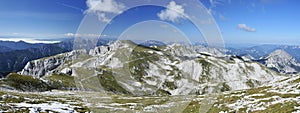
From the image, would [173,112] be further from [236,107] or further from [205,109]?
[236,107]

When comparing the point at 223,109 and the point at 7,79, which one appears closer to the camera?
the point at 223,109

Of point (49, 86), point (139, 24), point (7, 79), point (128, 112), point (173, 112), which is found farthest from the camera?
point (49, 86)

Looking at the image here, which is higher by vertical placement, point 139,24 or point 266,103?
point 139,24

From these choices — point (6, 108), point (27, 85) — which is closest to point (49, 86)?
point (27, 85)

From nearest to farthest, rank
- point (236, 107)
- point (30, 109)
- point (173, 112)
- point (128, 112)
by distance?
point (30, 109)
point (236, 107)
point (173, 112)
point (128, 112)

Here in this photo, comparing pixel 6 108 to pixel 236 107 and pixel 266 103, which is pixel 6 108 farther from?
pixel 266 103

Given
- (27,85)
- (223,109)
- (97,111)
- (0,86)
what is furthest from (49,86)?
(223,109)

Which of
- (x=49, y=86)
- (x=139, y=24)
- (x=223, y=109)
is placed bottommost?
(x=49, y=86)

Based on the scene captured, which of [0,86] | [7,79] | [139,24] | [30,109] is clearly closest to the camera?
[139,24]

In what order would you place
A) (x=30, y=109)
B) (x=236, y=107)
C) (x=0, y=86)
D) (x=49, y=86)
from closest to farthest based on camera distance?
(x=30, y=109) < (x=236, y=107) < (x=0, y=86) < (x=49, y=86)
